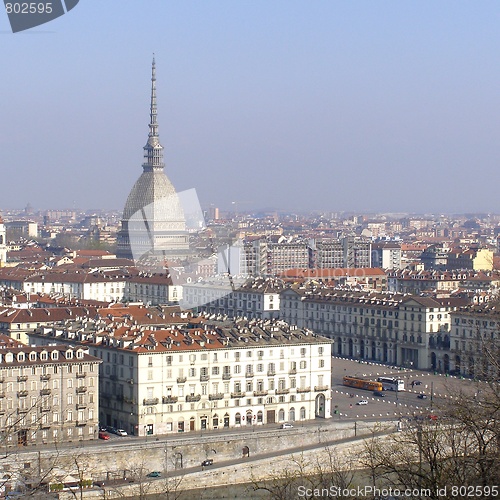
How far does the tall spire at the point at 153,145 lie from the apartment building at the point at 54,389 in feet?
193

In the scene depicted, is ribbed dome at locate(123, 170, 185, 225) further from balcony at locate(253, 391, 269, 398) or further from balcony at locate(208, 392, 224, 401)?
balcony at locate(208, 392, 224, 401)

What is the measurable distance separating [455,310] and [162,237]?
37826 mm

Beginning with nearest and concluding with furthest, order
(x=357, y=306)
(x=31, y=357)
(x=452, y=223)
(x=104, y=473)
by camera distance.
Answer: (x=104, y=473) < (x=31, y=357) < (x=357, y=306) < (x=452, y=223)

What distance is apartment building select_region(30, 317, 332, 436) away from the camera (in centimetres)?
2634

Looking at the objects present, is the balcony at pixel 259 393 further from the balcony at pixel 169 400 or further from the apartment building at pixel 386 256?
the apartment building at pixel 386 256

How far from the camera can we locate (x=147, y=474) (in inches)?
911

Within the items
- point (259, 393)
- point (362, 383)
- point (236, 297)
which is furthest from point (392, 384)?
point (236, 297)

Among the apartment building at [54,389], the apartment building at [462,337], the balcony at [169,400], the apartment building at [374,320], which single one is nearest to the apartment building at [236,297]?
the apartment building at [374,320]

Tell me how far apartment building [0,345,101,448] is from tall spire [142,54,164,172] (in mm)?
58959

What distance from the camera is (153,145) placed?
84.9m

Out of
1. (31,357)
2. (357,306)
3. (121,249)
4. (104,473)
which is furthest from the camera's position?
(121,249)

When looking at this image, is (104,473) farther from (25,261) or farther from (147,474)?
(25,261)

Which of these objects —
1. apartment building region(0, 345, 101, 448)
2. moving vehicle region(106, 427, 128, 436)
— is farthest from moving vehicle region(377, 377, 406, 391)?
apartment building region(0, 345, 101, 448)

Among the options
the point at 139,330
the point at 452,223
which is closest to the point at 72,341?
the point at 139,330
